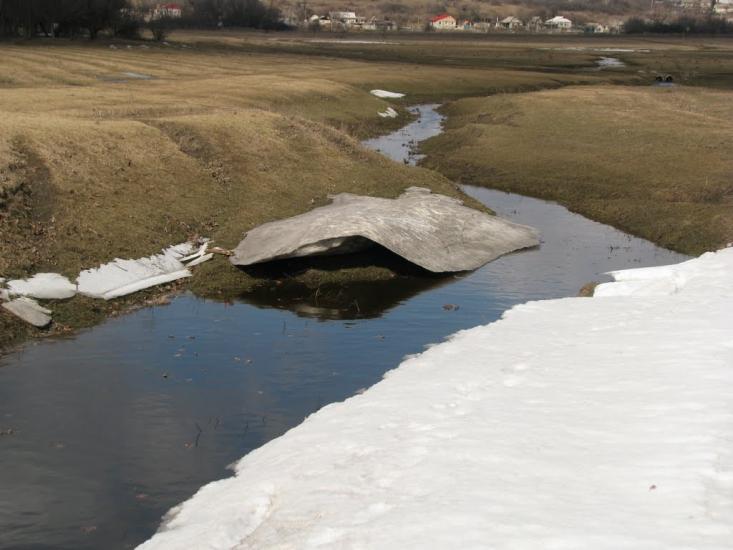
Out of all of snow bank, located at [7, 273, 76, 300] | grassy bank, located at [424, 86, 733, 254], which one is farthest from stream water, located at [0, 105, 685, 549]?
grassy bank, located at [424, 86, 733, 254]

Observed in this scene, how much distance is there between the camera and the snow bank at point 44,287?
84.0 feet

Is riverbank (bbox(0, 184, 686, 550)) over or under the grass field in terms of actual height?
under

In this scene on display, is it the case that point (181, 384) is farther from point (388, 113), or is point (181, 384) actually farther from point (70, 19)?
point (70, 19)

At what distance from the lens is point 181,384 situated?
20.8 m

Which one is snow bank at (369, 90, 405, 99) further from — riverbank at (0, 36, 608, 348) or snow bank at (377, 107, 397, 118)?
riverbank at (0, 36, 608, 348)

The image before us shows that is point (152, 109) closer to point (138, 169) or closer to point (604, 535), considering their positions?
point (138, 169)

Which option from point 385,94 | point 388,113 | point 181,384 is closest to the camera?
point 181,384

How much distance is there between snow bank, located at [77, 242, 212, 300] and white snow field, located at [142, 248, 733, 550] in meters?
10.9

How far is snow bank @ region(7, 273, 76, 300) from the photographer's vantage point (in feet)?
84.0

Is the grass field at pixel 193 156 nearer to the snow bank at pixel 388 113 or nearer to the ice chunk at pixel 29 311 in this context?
the ice chunk at pixel 29 311

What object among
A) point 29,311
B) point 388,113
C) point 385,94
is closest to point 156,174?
point 29,311

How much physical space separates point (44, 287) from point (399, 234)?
12.4 m

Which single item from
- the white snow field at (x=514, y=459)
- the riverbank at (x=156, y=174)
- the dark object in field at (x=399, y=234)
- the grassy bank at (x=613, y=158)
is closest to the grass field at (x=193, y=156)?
the riverbank at (x=156, y=174)

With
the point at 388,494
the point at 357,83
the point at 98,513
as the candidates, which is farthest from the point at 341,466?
the point at 357,83
